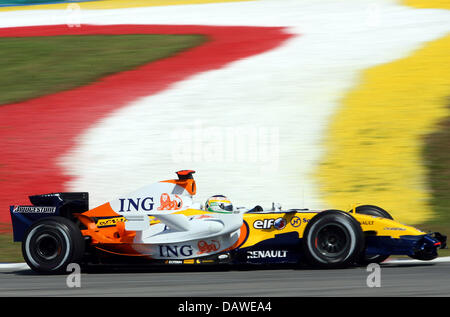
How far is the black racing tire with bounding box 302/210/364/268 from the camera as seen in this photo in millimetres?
6766

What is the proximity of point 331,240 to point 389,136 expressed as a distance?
15.3ft

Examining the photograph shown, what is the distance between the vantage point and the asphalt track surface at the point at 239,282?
227 inches

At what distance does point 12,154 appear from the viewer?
→ 1163cm

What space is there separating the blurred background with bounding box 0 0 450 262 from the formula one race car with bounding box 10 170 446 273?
135cm

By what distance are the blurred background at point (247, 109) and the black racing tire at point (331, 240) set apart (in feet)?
8.01

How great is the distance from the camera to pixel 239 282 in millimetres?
A: 6352

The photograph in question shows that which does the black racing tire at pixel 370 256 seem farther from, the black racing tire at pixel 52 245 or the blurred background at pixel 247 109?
the black racing tire at pixel 52 245

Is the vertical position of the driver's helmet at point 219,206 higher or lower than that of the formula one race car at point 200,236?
higher

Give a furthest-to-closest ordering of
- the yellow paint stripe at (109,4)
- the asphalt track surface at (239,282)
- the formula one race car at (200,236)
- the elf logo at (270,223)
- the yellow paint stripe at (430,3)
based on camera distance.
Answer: the yellow paint stripe at (109,4)
the yellow paint stripe at (430,3)
the elf logo at (270,223)
the formula one race car at (200,236)
the asphalt track surface at (239,282)

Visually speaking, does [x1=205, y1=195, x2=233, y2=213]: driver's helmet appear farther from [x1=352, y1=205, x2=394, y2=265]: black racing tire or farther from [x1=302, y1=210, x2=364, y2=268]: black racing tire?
[x1=352, y1=205, x2=394, y2=265]: black racing tire

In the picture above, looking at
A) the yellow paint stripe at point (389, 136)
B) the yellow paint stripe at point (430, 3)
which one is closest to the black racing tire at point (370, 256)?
the yellow paint stripe at point (389, 136)

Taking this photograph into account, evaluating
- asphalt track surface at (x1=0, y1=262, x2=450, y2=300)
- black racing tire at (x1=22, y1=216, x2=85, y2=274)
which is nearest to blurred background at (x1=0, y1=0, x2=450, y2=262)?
black racing tire at (x1=22, y1=216, x2=85, y2=274)
